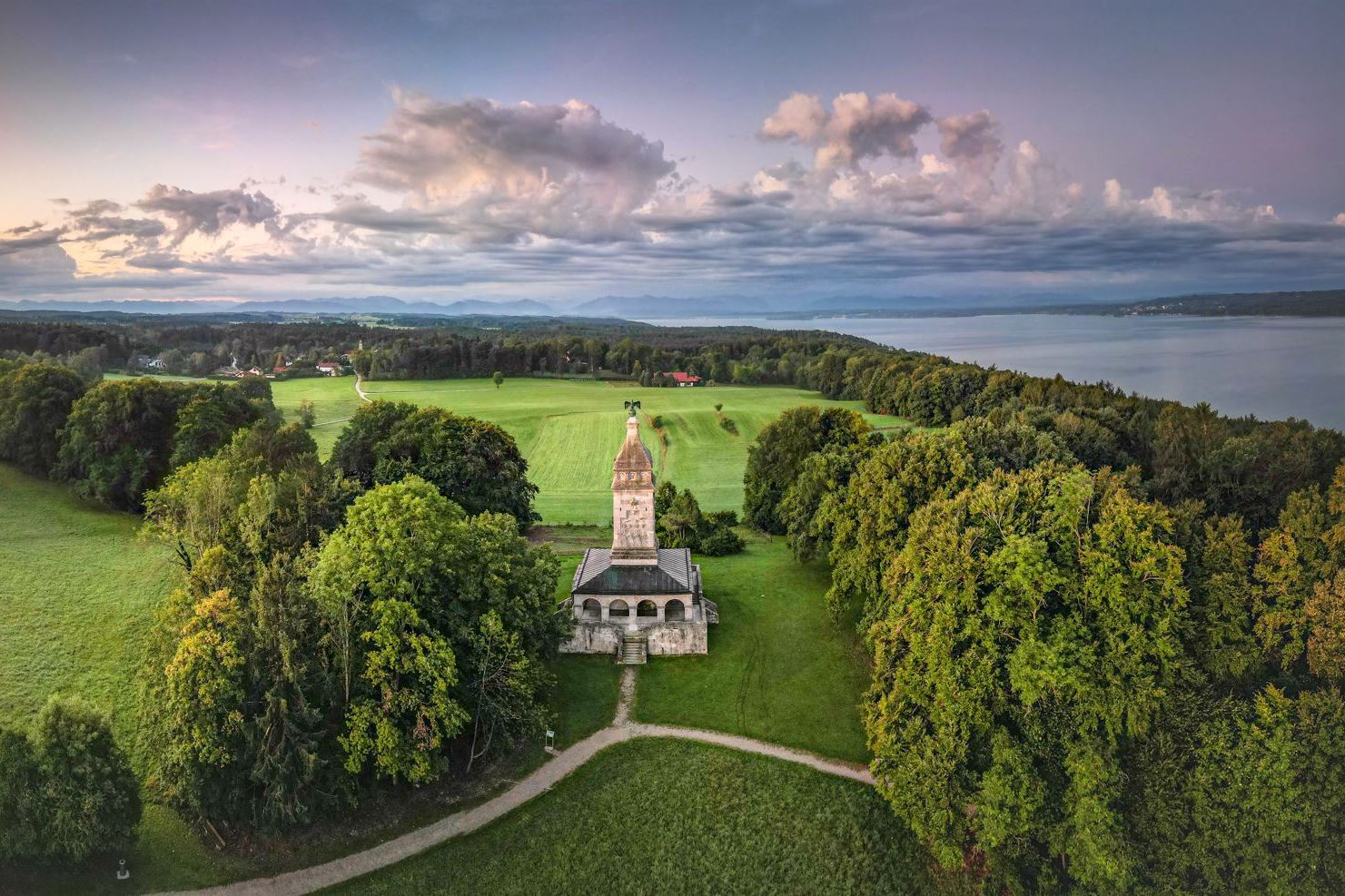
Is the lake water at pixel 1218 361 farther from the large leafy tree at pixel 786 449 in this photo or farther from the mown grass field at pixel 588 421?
the large leafy tree at pixel 786 449

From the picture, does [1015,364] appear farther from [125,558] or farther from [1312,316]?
[125,558]

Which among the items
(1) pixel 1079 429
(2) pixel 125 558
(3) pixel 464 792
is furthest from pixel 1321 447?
(2) pixel 125 558

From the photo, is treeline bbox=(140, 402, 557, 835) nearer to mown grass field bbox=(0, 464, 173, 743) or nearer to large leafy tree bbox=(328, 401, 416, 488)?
mown grass field bbox=(0, 464, 173, 743)

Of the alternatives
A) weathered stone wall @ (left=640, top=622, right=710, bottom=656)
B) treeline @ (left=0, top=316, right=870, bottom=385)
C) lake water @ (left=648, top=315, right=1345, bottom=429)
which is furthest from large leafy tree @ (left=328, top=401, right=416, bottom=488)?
lake water @ (left=648, top=315, right=1345, bottom=429)

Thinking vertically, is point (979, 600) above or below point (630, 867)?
above

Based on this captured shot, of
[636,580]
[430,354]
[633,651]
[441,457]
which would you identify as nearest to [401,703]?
[633,651]

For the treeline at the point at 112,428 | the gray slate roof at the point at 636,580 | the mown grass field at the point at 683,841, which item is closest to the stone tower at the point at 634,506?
the gray slate roof at the point at 636,580

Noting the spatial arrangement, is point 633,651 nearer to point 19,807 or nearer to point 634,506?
point 634,506
